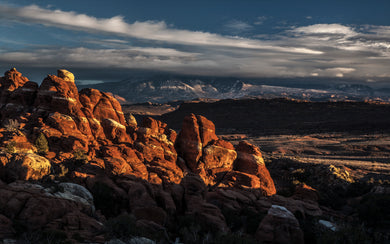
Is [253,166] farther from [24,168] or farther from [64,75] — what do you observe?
[64,75]

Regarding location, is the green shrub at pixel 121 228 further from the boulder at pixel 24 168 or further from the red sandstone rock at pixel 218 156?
the red sandstone rock at pixel 218 156

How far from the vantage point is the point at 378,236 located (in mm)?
18047

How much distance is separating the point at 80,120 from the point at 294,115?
141 meters

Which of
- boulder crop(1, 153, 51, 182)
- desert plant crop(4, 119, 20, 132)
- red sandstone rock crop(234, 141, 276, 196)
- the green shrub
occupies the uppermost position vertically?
desert plant crop(4, 119, 20, 132)

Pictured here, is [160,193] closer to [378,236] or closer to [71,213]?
[71,213]

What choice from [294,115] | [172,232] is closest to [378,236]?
[172,232]

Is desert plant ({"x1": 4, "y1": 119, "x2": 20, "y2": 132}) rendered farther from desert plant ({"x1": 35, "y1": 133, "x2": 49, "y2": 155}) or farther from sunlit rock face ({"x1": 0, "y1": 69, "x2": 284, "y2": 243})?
desert plant ({"x1": 35, "y1": 133, "x2": 49, "y2": 155})

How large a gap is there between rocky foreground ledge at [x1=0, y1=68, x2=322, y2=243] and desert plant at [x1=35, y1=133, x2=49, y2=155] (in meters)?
0.09

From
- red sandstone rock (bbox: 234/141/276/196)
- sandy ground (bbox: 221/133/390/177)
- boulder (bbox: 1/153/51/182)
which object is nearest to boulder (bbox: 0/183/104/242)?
boulder (bbox: 1/153/51/182)

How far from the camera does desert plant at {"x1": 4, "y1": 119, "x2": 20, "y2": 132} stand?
84.7ft

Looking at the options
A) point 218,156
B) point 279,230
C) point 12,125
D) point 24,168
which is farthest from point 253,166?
point 12,125

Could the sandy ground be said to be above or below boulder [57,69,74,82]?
below

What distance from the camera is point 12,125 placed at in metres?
26.5

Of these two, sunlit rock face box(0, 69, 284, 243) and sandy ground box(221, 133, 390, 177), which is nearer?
sunlit rock face box(0, 69, 284, 243)
